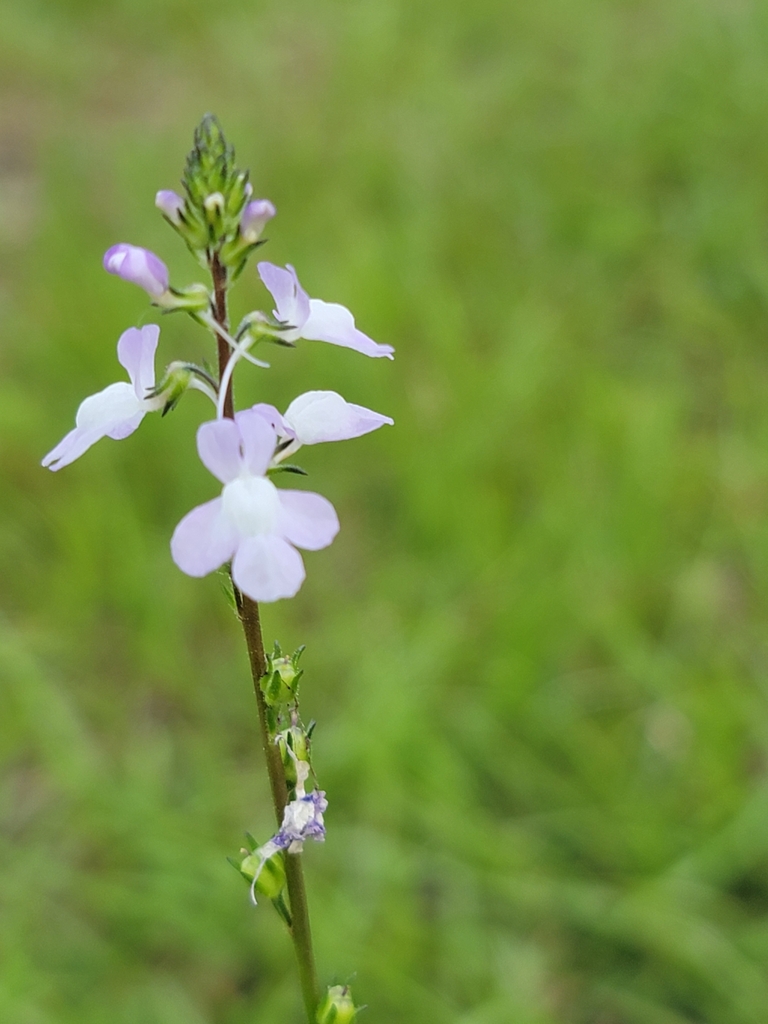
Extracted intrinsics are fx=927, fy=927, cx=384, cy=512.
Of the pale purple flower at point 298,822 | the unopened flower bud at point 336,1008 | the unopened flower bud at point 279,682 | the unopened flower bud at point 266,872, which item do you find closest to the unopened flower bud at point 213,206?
the unopened flower bud at point 279,682

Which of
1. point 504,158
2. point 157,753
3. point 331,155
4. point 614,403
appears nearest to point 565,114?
point 504,158

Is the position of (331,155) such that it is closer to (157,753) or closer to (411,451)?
(411,451)

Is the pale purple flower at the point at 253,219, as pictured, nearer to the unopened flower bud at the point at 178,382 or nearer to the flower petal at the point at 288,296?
the flower petal at the point at 288,296

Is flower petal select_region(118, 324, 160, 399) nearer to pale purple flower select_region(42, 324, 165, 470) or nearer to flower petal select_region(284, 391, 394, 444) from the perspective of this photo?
pale purple flower select_region(42, 324, 165, 470)

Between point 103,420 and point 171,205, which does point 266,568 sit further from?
point 171,205

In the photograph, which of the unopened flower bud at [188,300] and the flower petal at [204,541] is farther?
the unopened flower bud at [188,300]

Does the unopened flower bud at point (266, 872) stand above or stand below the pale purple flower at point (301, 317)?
below

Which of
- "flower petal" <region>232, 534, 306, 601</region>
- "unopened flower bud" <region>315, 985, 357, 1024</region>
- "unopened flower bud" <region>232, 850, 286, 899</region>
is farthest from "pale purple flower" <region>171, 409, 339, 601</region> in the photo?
"unopened flower bud" <region>315, 985, 357, 1024</region>
